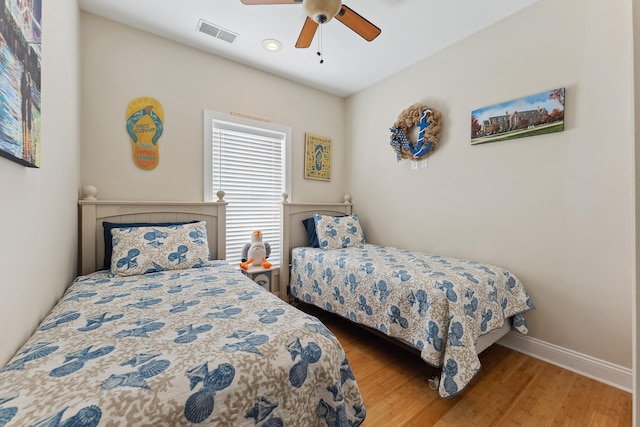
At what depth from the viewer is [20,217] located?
38.1 inches

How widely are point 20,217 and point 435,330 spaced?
6.42 feet

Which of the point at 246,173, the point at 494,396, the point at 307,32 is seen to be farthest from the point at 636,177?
the point at 246,173

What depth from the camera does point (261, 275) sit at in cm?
266

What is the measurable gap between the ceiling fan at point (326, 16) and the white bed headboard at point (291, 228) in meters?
1.58

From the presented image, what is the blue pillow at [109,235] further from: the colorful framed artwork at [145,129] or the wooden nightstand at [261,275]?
the wooden nightstand at [261,275]

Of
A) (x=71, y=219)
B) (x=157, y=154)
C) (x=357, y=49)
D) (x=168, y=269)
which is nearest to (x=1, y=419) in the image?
(x=168, y=269)

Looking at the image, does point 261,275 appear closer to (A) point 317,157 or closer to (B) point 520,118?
(A) point 317,157

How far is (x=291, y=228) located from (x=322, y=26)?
76.5 inches

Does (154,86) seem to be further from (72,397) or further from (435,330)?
(435,330)

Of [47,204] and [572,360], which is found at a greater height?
[47,204]

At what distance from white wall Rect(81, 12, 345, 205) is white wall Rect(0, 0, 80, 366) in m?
0.17

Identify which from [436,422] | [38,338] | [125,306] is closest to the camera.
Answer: [38,338]

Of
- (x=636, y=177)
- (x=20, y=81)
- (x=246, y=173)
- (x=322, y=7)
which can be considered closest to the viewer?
(x=636, y=177)

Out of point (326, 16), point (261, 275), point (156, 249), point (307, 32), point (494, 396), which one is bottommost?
point (494, 396)
